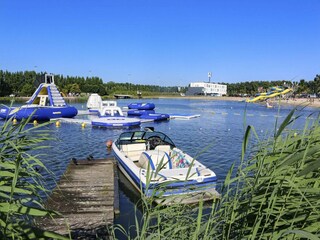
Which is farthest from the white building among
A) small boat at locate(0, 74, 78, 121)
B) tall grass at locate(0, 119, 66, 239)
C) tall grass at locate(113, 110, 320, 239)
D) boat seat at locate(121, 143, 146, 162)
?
tall grass at locate(0, 119, 66, 239)

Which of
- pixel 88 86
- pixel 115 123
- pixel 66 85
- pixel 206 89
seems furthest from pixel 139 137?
pixel 206 89

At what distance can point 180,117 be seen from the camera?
4022 centimetres

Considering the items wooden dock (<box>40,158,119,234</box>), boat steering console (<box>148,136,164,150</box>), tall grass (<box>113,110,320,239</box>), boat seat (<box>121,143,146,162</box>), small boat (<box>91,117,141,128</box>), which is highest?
tall grass (<box>113,110,320,239</box>)

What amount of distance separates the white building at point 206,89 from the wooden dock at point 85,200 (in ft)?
524

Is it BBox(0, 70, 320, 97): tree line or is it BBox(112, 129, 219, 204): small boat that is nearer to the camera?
BBox(112, 129, 219, 204): small boat

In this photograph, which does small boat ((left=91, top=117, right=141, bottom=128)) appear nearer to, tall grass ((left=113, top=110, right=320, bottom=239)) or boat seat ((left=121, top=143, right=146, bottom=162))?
boat seat ((left=121, top=143, right=146, bottom=162))

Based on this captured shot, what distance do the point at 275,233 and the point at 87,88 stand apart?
126 metres

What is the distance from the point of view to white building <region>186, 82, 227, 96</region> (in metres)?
168

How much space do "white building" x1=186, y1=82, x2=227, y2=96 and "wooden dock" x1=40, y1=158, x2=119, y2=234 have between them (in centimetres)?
15972

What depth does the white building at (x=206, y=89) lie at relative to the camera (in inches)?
6628

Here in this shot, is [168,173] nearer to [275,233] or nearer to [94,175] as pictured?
[94,175]

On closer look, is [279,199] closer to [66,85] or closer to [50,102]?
[50,102]

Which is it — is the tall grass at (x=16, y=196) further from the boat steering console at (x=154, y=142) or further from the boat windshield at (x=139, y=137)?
the boat windshield at (x=139, y=137)

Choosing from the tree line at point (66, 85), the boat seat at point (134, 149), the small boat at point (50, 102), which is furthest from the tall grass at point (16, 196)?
the tree line at point (66, 85)
